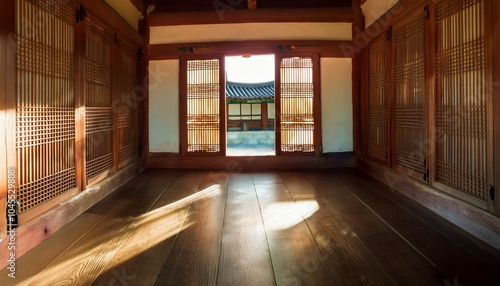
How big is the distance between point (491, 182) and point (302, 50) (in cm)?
366

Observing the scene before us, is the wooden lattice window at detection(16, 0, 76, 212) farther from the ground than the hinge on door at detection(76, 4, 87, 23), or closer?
closer

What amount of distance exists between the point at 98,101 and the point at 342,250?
3005 millimetres

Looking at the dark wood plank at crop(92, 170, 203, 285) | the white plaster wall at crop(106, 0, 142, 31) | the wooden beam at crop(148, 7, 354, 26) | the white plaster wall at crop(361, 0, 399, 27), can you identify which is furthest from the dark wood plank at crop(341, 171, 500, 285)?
the white plaster wall at crop(106, 0, 142, 31)

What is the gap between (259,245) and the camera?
220 cm

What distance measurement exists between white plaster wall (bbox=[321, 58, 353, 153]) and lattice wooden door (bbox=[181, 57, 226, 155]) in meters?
1.69

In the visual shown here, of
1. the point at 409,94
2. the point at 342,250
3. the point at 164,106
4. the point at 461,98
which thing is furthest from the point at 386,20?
the point at 164,106

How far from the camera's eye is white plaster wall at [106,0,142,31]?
4.21 metres

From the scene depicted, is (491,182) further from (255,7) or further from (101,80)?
(255,7)

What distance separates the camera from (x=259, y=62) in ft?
61.3

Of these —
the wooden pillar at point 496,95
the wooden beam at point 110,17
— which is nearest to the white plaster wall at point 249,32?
the wooden beam at point 110,17

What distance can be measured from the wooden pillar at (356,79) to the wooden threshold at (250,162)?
29cm

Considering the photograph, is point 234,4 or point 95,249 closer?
point 95,249

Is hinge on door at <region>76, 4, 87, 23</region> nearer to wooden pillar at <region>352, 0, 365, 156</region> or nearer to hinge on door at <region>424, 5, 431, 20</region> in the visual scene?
hinge on door at <region>424, 5, 431, 20</region>

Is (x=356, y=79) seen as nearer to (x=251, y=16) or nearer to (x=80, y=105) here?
(x=251, y=16)
